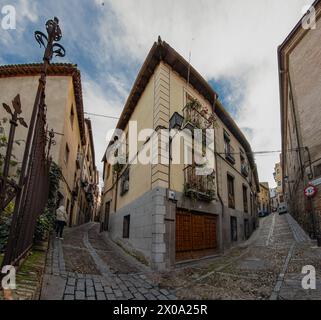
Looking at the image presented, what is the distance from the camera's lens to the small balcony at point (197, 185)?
763 cm

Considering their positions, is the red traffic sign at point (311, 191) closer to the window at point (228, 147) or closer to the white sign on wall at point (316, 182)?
the white sign on wall at point (316, 182)

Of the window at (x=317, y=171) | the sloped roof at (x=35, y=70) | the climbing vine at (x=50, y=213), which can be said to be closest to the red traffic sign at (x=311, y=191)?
the window at (x=317, y=171)

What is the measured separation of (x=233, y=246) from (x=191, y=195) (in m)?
5.11

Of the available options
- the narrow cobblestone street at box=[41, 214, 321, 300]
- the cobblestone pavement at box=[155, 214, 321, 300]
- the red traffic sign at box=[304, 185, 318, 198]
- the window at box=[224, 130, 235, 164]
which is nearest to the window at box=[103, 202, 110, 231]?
the narrow cobblestone street at box=[41, 214, 321, 300]

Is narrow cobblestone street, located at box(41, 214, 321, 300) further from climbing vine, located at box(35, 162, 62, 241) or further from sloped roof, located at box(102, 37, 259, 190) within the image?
sloped roof, located at box(102, 37, 259, 190)

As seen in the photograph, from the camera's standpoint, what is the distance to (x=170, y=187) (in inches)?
278

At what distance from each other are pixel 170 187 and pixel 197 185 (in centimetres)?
156

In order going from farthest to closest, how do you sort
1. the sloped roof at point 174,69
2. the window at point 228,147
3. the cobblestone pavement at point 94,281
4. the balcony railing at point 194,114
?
the window at point 228,147, the balcony railing at point 194,114, the sloped roof at point 174,69, the cobblestone pavement at point 94,281

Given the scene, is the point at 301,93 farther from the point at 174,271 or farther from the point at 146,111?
the point at 174,271

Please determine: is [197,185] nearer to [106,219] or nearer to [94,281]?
[94,281]

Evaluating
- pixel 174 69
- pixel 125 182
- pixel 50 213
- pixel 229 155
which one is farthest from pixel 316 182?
pixel 50 213

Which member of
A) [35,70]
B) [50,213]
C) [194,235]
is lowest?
[194,235]

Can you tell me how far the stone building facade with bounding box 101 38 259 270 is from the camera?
6648 mm

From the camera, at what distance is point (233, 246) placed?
34.7 ft
